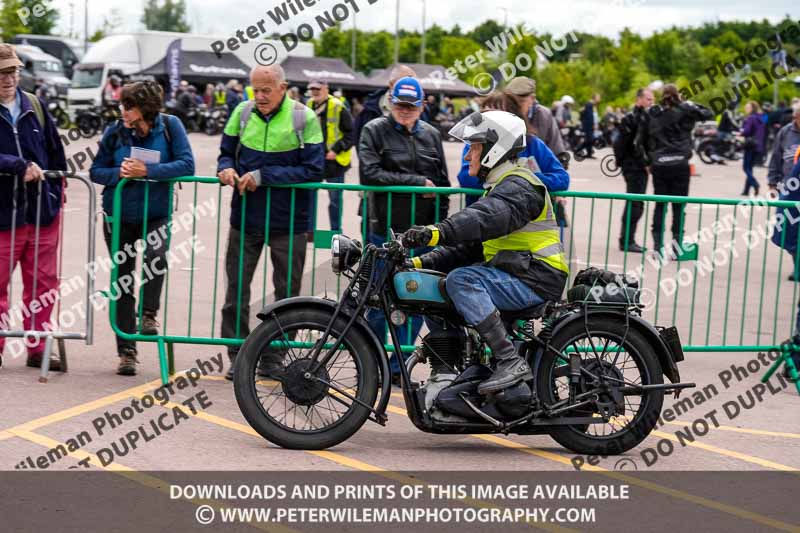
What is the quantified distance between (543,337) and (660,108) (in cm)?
857

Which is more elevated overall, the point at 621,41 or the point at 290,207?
the point at 621,41

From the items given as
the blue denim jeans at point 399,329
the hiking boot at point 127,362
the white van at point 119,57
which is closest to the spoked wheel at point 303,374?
the blue denim jeans at point 399,329

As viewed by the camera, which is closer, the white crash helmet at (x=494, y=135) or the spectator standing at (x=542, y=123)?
the white crash helmet at (x=494, y=135)

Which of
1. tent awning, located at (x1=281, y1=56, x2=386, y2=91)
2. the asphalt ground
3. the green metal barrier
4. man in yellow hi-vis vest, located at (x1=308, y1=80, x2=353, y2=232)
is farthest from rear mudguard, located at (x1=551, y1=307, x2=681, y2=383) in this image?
tent awning, located at (x1=281, y1=56, x2=386, y2=91)

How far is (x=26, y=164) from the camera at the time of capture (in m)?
7.44

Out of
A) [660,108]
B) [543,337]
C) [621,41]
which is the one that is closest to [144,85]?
[543,337]

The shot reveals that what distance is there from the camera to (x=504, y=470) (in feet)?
18.5

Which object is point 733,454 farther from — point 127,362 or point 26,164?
point 26,164

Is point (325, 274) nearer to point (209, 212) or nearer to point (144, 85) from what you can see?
point (144, 85)

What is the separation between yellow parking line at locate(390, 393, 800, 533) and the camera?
5.00 meters

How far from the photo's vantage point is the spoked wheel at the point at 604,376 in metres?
5.92

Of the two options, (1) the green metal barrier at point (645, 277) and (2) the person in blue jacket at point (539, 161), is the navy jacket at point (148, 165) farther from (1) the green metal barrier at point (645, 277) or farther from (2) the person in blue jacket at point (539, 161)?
(2) the person in blue jacket at point (539, 161)
